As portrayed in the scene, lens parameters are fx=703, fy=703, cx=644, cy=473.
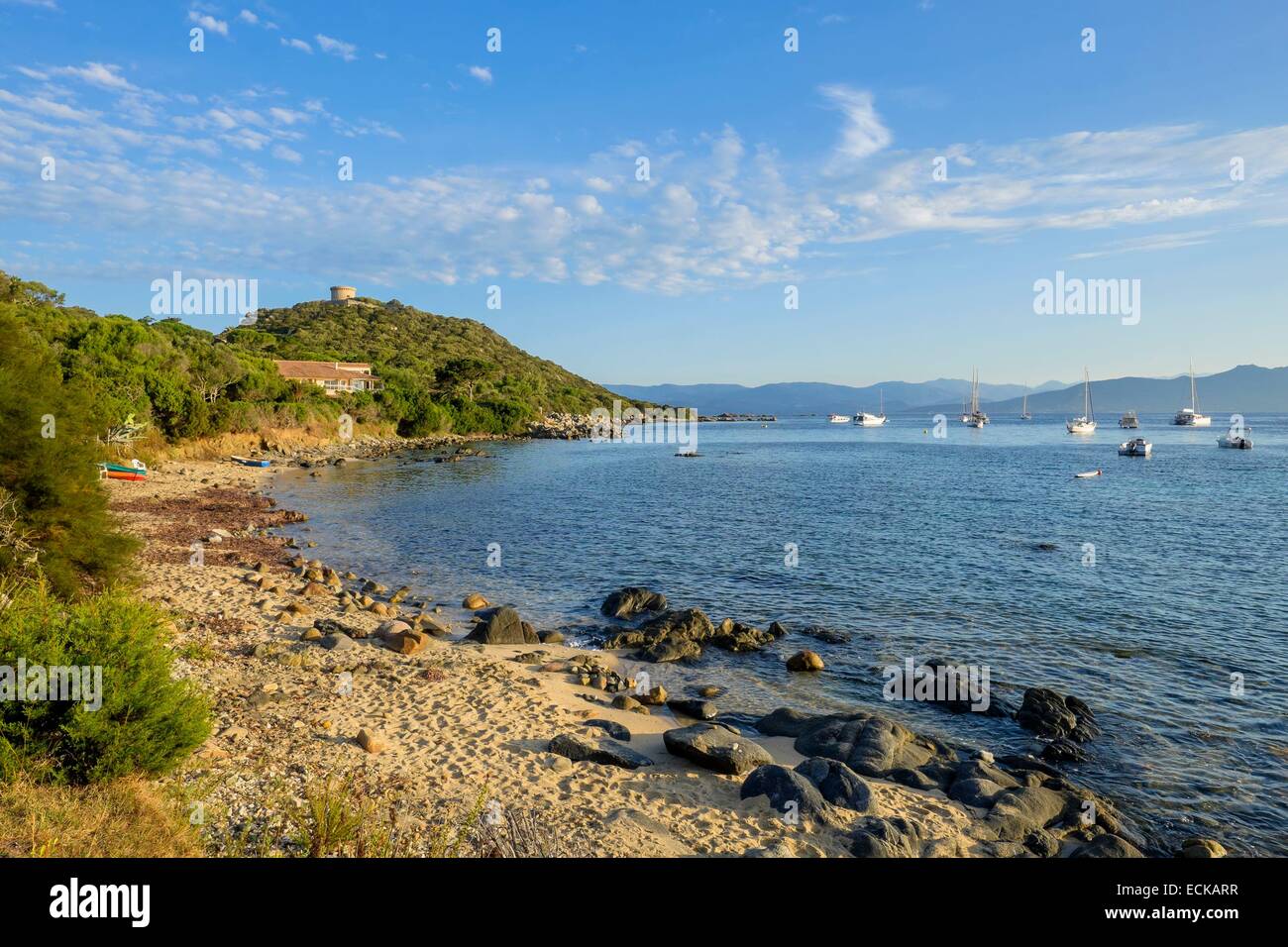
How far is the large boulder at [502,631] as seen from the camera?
18984 millimetres

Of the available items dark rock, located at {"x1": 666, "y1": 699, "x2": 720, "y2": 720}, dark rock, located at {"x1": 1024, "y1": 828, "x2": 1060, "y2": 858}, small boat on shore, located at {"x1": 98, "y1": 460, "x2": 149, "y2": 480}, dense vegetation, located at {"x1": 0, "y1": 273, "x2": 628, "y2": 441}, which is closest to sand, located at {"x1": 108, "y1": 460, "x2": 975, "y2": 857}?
dark rock, located at {"x1": 666, "y1": 699, "x2": 720, "y2": 720}

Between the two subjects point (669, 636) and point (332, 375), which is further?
point (332, 375)

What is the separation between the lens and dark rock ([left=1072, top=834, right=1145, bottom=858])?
959 centimetres

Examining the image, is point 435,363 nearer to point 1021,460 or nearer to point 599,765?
point 1021,460

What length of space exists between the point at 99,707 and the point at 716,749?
857cm

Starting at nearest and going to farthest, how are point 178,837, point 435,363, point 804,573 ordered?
point 178,837, point 804,573, point 435,363

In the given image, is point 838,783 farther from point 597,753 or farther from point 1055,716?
point 1055,716

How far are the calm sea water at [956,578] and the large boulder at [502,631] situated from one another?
6.36ft

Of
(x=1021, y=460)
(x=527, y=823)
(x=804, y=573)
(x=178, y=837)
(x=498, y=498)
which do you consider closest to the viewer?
(x=178, y=837)

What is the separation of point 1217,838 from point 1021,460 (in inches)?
3102

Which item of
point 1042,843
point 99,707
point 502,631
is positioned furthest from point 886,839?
point 502,631

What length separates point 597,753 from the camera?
1177 cm

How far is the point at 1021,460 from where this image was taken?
80.9 meters
